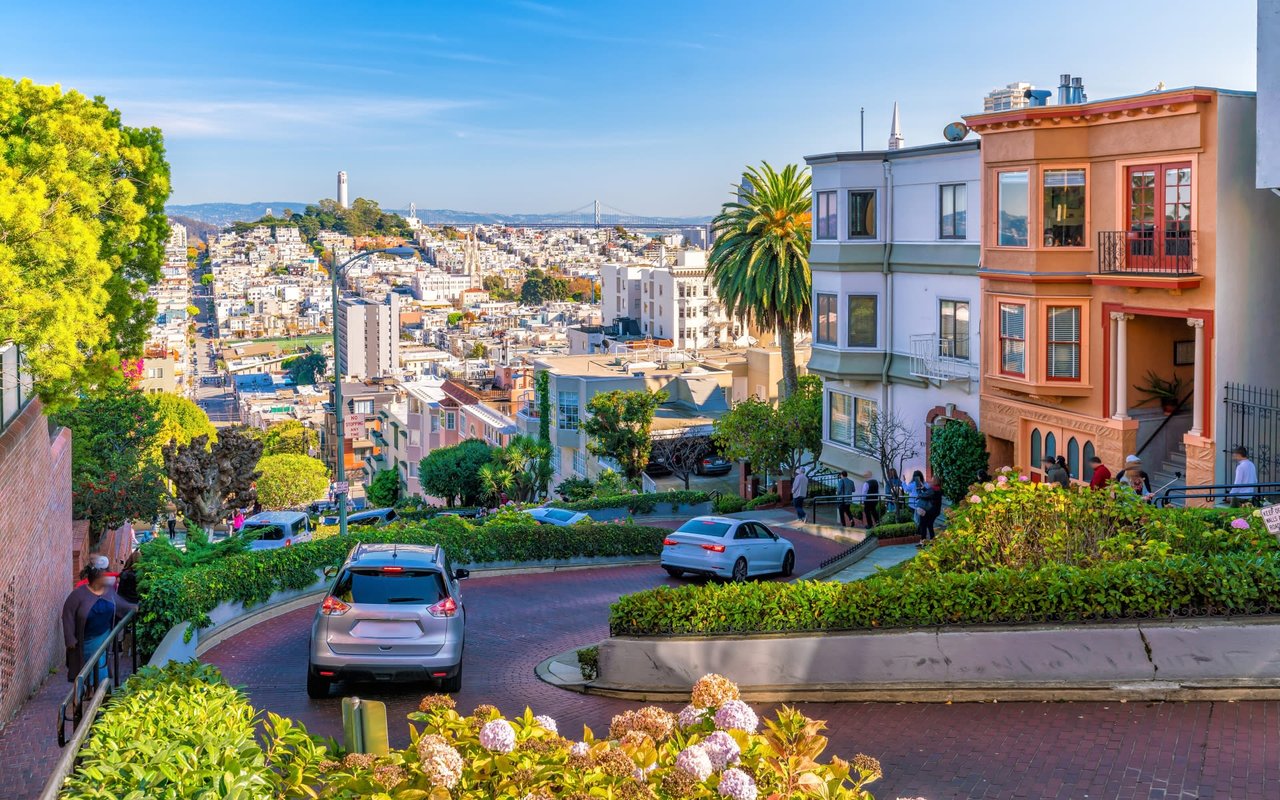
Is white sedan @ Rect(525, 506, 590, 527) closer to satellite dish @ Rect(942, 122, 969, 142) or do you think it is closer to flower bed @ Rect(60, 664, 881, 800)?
satellite dish @ Rect(942, 122, 969, 142)

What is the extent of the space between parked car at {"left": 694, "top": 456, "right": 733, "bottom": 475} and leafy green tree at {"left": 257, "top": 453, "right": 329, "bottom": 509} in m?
49.9

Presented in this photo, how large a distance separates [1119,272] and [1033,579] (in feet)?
53.9

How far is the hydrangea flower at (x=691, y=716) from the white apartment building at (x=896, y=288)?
1050 inches

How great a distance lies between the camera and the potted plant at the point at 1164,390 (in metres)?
27.4

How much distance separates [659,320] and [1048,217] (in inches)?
6184

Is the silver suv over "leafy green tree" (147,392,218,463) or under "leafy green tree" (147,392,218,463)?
over

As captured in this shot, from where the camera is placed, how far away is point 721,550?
22938 mm

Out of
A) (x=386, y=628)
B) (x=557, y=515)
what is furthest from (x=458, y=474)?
(x=386, y=628)

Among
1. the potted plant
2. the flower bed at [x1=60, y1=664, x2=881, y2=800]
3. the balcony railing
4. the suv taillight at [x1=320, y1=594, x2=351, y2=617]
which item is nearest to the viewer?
the flower bed at [x1=60, y1=664, x2=881, y2=800]

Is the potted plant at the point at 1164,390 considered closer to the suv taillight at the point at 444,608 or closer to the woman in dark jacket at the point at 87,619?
the suv taillight at the point at 444,608

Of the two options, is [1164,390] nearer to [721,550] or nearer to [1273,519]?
[721,550]

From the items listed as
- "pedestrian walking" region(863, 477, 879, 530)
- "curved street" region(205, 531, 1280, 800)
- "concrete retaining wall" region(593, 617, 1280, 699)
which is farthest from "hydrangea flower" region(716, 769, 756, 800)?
"pedestrian walking" region(863, 477, 879, 530)

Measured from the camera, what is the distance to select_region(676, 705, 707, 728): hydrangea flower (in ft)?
22.6

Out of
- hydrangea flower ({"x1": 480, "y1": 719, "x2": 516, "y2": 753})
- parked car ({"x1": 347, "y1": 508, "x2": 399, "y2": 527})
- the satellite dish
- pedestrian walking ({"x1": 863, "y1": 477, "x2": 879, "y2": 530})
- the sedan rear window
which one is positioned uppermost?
the satellite dish
